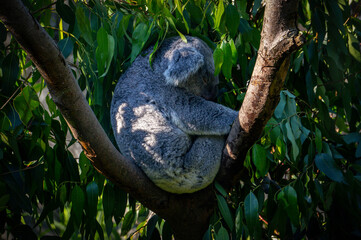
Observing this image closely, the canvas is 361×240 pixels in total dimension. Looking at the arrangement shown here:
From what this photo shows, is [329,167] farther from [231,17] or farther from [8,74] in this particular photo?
[8,74]

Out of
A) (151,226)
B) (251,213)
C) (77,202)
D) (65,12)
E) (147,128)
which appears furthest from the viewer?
(151,226)

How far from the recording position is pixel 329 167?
206 cm

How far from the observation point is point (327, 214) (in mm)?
2518

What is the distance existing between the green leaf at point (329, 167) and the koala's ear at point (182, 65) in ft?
3.27

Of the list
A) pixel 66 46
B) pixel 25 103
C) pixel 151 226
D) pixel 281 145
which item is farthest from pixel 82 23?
pixel 151 226

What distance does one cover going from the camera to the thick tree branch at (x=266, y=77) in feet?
4.93

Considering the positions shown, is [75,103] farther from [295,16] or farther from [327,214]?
[327,214]

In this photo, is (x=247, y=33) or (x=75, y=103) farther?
(x=247, y=33)

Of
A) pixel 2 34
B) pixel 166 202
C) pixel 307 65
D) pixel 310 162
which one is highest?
pixel 2 34

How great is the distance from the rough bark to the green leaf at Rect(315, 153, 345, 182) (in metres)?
0.44

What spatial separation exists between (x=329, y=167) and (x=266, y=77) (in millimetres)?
747

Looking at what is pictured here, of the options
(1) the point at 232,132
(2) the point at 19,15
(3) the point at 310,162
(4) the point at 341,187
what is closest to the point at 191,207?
(1) the point at 232,132

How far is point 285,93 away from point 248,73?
1.58 ft

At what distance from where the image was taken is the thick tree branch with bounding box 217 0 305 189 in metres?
1.50
